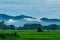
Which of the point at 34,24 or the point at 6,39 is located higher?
the point at 34,24

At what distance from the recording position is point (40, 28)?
31.5 metres

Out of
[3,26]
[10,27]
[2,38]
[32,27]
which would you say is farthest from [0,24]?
[2,38]

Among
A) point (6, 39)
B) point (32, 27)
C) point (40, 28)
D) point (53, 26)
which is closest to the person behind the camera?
point (6, 39)

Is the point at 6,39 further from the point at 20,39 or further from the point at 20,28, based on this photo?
the point at 20,28

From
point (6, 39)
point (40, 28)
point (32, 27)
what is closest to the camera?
point (6, 39)

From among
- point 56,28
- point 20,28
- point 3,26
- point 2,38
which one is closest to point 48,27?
point 56,28

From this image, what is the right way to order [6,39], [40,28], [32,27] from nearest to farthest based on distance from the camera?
[6,39]
[40,28]
[32,27]

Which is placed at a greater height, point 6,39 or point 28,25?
point 28,25

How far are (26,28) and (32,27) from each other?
1181 millimetres

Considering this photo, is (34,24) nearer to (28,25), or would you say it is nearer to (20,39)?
(28,25)

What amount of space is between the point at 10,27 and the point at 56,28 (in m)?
7.18

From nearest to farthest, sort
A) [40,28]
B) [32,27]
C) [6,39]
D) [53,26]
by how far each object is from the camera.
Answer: [6,39]
[40,28]
[53,26]
[32,27]

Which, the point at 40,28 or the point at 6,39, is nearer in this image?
the point at 6,39

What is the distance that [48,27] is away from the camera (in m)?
36.5
